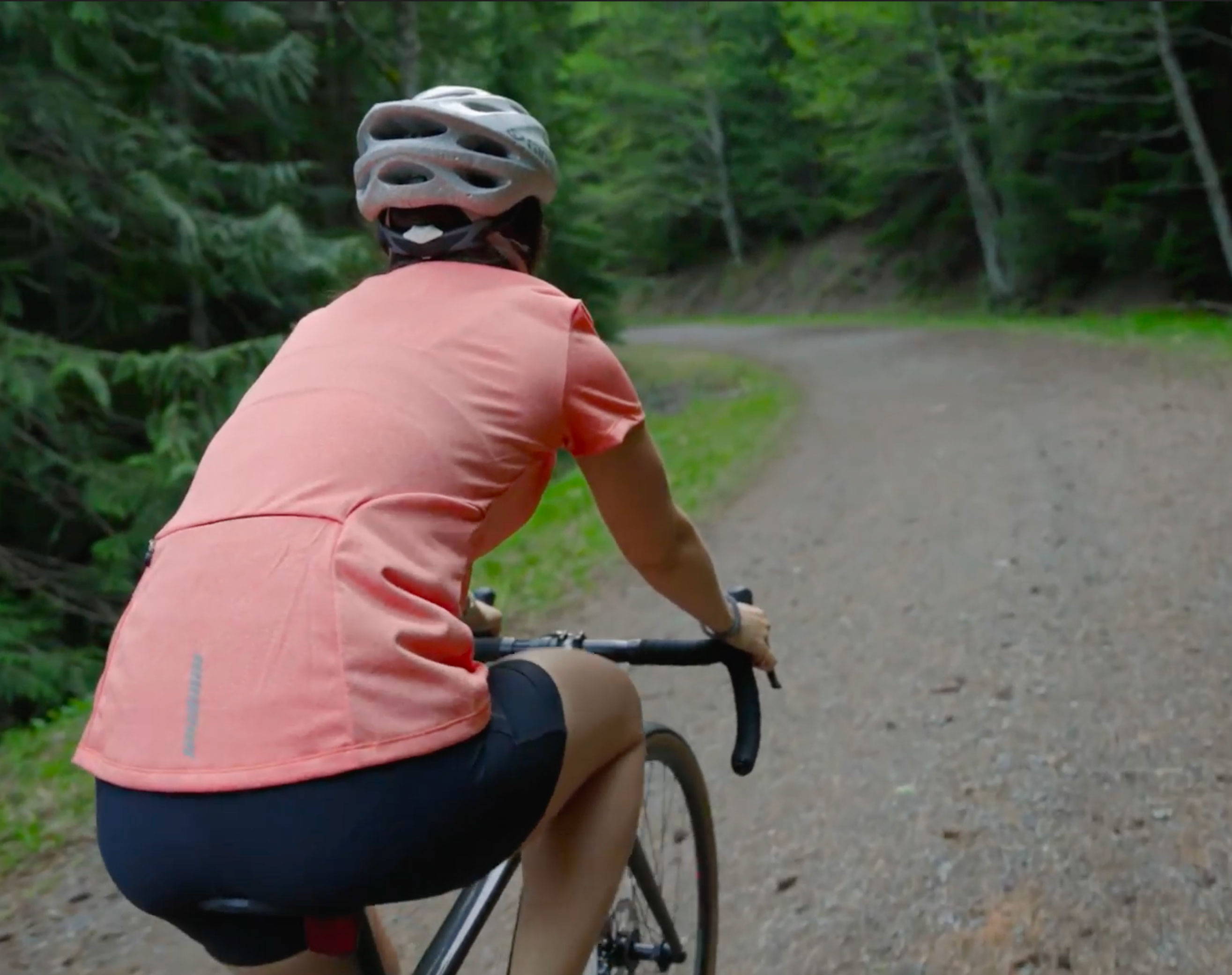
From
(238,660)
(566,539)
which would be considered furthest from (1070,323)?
(238,660)

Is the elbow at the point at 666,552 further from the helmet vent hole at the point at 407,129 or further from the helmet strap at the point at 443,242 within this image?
the helmet vent hole at the point at 407,129

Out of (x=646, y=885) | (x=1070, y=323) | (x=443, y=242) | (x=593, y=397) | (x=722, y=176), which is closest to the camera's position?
(x=593, y=397)

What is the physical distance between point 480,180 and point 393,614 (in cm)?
74

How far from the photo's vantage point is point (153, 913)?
5.64 ft

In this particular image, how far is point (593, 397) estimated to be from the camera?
1.90 metres

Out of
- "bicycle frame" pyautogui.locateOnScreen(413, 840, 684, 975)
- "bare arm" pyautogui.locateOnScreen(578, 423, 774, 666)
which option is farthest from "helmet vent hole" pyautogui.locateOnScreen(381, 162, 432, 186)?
"bicycle frame" pyautogui.locateOnScreen(413, 840, 684, 975)

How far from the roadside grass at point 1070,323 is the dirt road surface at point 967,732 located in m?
7.15

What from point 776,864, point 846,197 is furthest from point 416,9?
point 846,197

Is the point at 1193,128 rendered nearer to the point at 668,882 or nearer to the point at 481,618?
the point at 668,882

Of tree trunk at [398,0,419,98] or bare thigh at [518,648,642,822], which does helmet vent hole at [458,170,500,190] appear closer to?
bare thigh at [518,648,642,822]

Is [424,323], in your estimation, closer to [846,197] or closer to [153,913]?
[153,913]

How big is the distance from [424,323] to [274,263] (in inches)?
323

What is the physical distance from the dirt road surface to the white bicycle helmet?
2.05 metres

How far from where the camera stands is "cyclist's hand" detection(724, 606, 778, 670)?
2359mm
